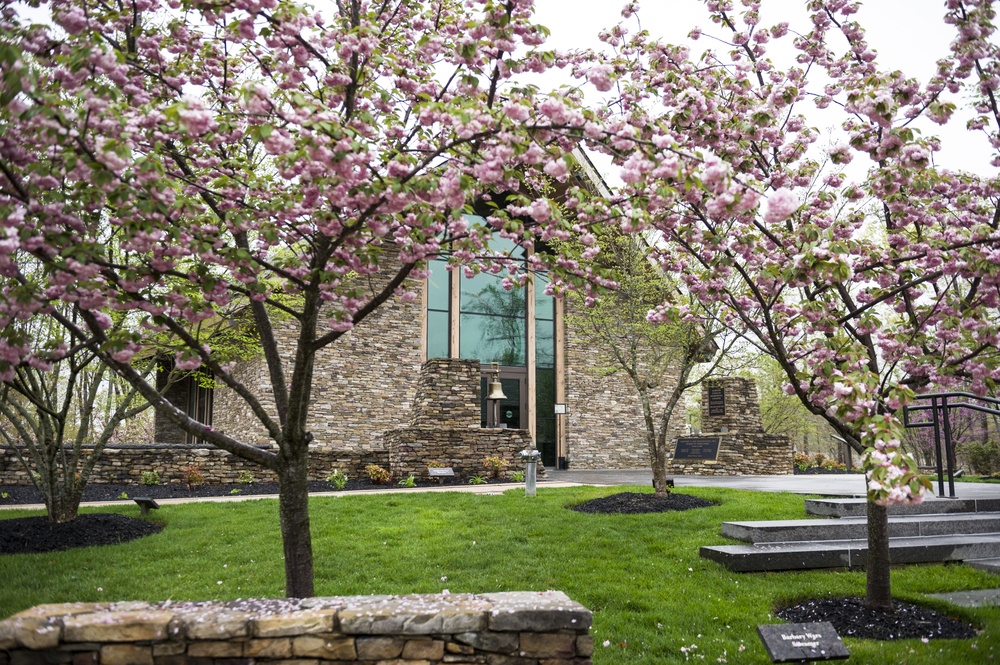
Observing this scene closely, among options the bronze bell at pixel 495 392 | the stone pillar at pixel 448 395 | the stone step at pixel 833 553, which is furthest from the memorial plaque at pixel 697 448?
the stone step at pixel 833 553

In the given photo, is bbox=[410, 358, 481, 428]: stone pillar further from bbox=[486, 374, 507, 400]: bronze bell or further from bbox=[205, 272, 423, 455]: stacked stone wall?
bbox=[205, 272, 423, 455]: stacked stone wall

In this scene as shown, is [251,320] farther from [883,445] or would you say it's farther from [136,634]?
[883,445]

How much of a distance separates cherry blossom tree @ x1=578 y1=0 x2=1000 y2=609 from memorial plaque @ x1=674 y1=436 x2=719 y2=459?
11700 millimetres

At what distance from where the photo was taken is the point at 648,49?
545cm

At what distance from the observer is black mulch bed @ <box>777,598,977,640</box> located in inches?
176

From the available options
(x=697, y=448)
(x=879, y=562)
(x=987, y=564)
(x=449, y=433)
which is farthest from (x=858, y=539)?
(x=697, y=448)

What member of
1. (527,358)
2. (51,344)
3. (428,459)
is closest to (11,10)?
(51,344)

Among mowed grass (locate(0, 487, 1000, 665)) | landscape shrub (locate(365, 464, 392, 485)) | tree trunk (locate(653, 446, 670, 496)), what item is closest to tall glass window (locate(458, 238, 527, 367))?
landscape shrub (locate(365, 464, 392, 485))

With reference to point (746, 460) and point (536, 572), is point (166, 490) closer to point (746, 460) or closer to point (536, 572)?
point (536, 572)

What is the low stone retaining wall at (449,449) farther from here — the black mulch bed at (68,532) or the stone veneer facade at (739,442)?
the black mulch bed at (68,532)

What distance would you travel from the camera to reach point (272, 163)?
4.21 metres

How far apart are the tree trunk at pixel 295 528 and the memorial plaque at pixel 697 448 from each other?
14092mm

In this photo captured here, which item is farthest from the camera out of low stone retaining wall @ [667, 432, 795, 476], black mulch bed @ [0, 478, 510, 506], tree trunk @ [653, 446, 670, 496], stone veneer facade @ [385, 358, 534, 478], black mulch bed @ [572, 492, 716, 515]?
low stone retaining wall @ [667, 432, 795, 476]

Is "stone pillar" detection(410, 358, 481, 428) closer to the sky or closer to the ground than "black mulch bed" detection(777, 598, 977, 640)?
closer to the sky
